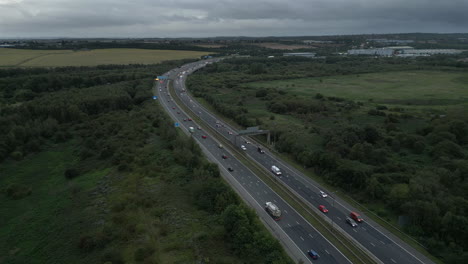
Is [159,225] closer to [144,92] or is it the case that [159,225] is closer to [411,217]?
[411,217]

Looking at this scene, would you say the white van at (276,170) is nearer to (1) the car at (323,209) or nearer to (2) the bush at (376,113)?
(1) the car at (323,209)

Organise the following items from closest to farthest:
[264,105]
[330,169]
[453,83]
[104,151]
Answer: [330,169] < [104,151] < [264,105] < [453,83]

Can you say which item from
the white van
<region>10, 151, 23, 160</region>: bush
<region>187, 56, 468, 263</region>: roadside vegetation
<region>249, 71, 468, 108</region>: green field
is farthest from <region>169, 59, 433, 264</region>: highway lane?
<region>249, 71, 468, 108</region>: green field

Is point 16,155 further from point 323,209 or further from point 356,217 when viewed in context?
point 356,217

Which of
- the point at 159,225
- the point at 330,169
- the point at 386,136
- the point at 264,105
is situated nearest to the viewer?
the point at 159,225

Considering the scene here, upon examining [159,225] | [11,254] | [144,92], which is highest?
[144,92]

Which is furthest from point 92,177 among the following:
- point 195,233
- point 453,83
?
point 453,83

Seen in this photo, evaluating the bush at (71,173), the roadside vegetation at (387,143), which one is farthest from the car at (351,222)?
the bush at (71,173)

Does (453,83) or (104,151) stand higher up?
(453,83)
